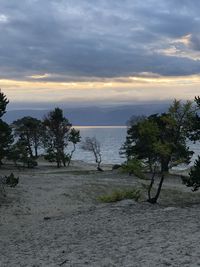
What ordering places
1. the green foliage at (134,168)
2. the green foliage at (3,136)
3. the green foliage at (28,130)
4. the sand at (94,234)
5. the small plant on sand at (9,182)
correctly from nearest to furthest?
the sand at (94,234) → the green foliage at (134,168) → the small plant on sand at (9,182) → the green foliage at (3,136) → the green foliage at (28,130)

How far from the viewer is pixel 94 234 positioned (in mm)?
20906

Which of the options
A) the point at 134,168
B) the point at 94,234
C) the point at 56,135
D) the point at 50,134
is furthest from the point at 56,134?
the point at 94,234


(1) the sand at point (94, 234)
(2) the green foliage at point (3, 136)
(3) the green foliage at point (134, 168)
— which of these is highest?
(2) the green foliage at point (3, 136)

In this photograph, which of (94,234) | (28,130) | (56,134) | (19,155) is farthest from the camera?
(28,130)

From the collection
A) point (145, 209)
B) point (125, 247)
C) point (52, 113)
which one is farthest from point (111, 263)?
point (52, 113)

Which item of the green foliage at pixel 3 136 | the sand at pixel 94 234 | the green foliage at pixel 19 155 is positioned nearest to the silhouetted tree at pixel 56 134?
the green foliage at pixel 19 155

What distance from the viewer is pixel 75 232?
2219 cm

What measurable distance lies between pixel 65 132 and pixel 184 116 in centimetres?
5675

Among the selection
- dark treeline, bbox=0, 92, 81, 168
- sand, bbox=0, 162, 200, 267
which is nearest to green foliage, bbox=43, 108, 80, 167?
dark treeline, bbox=0, 92, 81, 168

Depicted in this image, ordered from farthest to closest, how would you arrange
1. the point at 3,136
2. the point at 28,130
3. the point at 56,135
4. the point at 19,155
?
the point at 28,130, the point at 56,135, the point at 19,155, the point at 3,136

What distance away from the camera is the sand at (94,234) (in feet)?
49.1

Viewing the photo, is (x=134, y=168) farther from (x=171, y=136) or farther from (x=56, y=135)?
(x=56, y=135)

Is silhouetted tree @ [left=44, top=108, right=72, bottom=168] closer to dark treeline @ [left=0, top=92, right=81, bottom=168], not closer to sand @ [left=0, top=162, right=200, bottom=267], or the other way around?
dark treeline @ [left=0, top=92, right=81, bottom=168]

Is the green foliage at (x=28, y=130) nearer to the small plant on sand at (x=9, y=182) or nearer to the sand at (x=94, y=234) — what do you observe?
the small plant on sand at (x=9, y=182)
